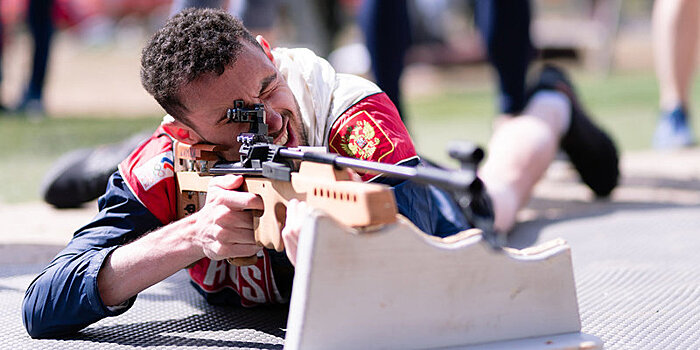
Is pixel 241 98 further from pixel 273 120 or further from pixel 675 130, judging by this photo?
pixel 675 130

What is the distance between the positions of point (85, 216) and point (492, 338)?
227 centimetres

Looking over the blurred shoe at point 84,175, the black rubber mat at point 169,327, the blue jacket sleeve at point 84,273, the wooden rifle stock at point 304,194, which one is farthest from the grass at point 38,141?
the wooden rifle stock at point 304,194

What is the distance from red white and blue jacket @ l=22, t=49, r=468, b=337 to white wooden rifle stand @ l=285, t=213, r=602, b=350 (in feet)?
1.00

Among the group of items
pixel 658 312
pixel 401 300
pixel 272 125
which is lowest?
pixel 658 312

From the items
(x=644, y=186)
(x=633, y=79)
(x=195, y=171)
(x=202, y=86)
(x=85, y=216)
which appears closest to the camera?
(x=202, y=86)

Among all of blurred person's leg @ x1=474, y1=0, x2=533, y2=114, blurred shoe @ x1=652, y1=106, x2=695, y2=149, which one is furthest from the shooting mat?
blurred shoe @ x1=652, y1=106, x2=695, y2=149

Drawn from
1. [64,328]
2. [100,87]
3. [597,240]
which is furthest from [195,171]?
[100,87]

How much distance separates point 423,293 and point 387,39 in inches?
87.5

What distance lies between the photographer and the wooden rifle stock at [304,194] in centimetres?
120

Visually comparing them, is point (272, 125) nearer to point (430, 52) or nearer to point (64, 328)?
point (64, 328)

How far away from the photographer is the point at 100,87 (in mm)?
11750

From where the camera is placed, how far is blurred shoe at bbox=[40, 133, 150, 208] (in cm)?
297

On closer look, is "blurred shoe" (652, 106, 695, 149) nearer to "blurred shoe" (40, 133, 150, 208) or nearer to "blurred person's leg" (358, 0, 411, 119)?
"blurred person's leg" (358, 0, 411, 119)

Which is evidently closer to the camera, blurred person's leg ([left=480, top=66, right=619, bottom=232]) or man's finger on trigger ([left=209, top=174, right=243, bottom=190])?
man's finger on trigger ([left=209, top=174, right=243, bottom=190])
